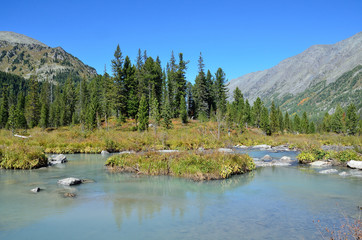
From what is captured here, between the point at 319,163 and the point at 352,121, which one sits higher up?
the point at 352,121

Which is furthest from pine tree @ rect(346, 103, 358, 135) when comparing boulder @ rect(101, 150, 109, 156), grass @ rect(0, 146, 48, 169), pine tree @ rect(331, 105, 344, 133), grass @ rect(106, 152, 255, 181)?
grass @ rect(0, 146, 48, 169)

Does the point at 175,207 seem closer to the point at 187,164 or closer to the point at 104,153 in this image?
the point at 187,164

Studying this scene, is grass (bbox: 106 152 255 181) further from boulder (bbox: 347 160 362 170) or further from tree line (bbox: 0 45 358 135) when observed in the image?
tree line (bbox: 0 45 358 135)

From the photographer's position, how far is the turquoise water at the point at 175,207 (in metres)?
9.28

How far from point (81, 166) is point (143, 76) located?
52.2 metres

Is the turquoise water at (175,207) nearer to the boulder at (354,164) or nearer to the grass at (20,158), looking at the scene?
the grass at (20,158)

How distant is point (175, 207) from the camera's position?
480 inches

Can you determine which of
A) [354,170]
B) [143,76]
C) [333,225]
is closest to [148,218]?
[333,225]

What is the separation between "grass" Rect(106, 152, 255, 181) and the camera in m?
18.1

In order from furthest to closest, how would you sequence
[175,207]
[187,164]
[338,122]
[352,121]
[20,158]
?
1. [338,122]
2. [352,121]
3. [20,158]
4. [187,164]
5. [175,207]

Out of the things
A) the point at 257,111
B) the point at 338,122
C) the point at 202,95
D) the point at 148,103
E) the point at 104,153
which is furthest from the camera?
the point at 338,122

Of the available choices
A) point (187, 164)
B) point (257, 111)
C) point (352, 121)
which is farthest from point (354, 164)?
point (352, 121)

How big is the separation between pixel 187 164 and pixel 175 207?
663 centimetres

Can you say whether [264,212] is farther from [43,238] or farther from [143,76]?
[143,76]
